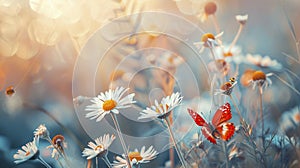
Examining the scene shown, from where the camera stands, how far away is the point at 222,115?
1.05ft

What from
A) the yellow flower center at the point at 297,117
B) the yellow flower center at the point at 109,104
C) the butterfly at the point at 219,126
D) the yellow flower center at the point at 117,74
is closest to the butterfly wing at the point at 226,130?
the butterfly at the point at 219,126

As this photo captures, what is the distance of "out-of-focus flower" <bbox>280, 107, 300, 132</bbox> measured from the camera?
501 mm

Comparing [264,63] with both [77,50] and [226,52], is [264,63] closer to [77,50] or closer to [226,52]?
[226,52]

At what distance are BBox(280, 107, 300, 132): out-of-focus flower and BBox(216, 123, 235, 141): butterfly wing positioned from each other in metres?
0.19

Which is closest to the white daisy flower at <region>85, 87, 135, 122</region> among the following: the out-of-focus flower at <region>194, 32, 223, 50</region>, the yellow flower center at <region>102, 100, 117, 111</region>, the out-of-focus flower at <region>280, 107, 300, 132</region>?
the yellow flower center at <region>102, 100, 117, 111</region>

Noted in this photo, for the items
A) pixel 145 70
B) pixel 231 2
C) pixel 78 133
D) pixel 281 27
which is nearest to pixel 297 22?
pixel 281 27

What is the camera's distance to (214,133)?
331 millimetres

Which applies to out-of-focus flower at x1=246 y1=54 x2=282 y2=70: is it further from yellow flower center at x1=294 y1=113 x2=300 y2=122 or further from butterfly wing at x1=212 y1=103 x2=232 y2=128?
butterfly wing at x1=212 y1=103 x2=232 y2=128

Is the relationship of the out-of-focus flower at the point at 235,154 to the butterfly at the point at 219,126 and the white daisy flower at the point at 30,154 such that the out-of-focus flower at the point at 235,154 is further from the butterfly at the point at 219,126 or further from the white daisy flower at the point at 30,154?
the white daisy flower at the point at 30,154

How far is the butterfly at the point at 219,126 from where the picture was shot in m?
0.32

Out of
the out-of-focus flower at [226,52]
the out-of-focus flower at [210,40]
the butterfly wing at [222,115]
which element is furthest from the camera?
the out-of-focus flower at [226,52]

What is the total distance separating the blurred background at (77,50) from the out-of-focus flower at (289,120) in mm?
72

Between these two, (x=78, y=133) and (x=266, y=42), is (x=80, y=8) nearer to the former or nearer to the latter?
(x=78, y=133)

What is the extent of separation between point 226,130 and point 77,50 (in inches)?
16.0
